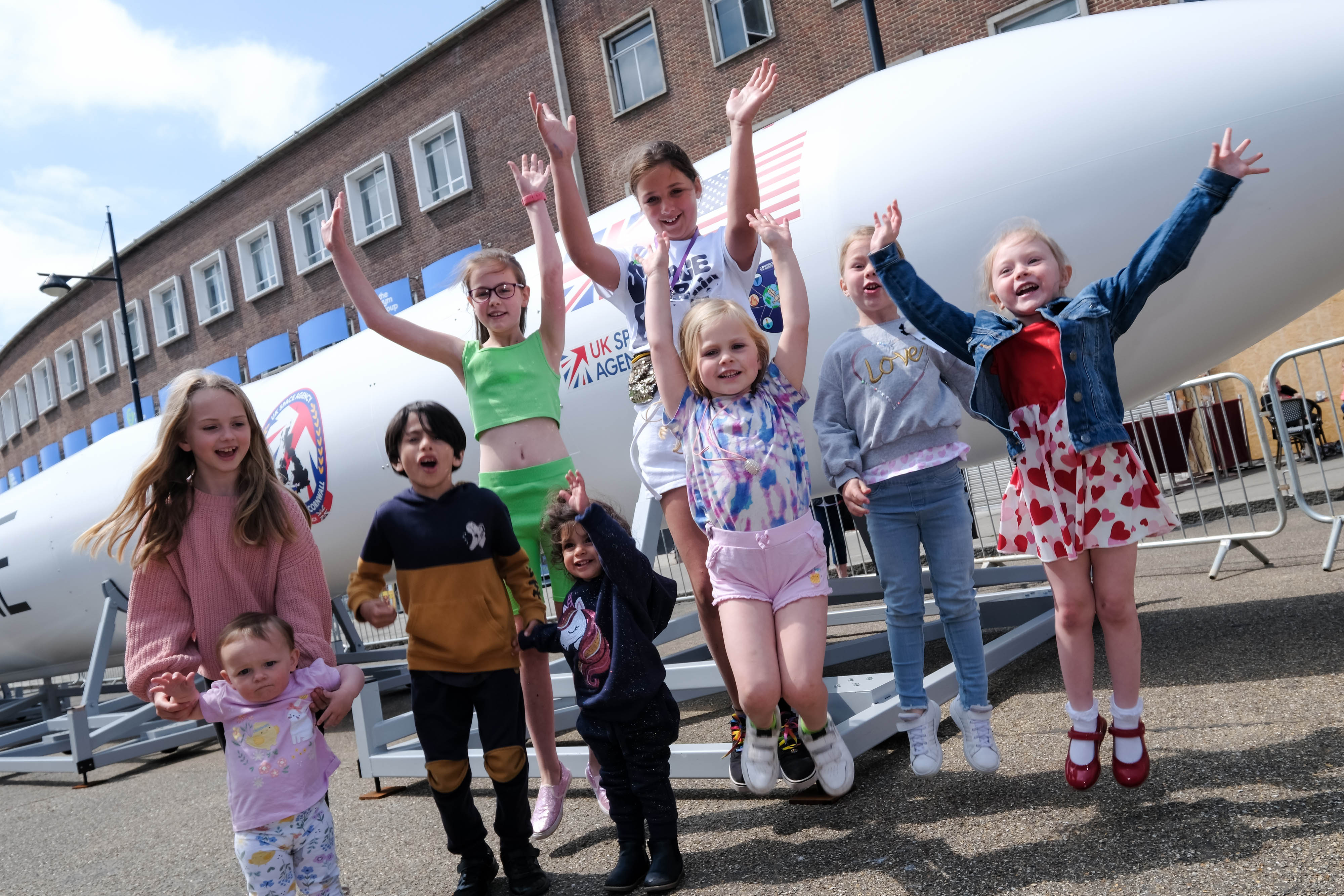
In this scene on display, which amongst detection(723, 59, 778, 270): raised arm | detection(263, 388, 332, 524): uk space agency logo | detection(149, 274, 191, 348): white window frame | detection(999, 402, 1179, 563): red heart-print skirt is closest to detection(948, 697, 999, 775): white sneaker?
detection(999, 402, 1179, 563): red heart-print skirt

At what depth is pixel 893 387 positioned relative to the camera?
246 centimetres

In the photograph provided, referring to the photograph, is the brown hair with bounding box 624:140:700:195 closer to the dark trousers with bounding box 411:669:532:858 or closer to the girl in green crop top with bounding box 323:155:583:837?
the girl in green crop top with bounding box 323:155:583:837

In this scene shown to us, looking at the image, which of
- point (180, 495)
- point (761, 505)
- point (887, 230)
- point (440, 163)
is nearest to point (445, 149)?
point (440, 163)

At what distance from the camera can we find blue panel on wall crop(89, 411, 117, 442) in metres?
25.9

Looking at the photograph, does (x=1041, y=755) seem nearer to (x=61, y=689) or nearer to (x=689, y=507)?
(x=689, y=507)

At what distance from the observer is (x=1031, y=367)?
2.39 m

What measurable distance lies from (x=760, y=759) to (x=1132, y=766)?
35.9 inches

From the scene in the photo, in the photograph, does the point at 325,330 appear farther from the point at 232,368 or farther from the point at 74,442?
the point at 74,442

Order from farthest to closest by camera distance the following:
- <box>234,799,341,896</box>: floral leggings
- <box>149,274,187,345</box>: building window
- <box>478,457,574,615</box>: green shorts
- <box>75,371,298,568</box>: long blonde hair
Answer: <box>149,274,187,345</box>: building window → <box>478,457,574,615</box>: green shorts → <box>75,371,298,568</box>: long blonde hair → <box>234,799,341,896</box>: floral leggings

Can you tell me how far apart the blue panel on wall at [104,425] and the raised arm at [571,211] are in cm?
2716

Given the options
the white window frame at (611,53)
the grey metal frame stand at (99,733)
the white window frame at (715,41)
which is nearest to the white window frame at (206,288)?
the white window frame at (611,53)

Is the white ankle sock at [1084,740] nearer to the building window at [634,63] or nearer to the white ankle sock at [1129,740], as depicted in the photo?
the white ankle sock at [1129,740]

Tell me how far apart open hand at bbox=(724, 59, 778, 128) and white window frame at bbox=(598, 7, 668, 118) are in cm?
1330

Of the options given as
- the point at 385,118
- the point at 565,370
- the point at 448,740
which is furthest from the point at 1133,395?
the point at 385,118
